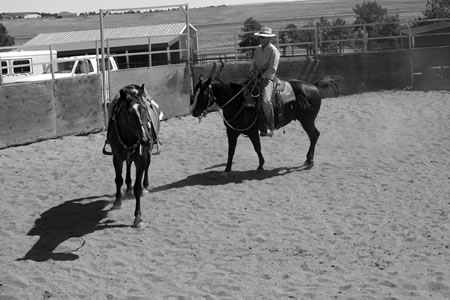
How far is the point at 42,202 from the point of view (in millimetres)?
9352

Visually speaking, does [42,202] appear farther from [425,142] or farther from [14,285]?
[425,142]

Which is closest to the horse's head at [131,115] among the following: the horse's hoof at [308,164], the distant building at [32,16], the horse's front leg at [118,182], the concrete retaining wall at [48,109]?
the horse's front leg at [118,182]

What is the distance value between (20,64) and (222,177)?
11594 millimetres

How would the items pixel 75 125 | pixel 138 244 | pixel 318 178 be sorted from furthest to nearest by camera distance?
1. pixel 75 125
2. pixel 318 178
3. pixel 138 244

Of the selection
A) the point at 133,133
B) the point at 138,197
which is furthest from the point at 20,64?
the point at 138,197

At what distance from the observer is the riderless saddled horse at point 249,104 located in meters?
10.3

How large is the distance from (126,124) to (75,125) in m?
5.42

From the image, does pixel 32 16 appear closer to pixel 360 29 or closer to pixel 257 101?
pixel 360 29

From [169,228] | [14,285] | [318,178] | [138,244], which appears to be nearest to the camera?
[14,285]

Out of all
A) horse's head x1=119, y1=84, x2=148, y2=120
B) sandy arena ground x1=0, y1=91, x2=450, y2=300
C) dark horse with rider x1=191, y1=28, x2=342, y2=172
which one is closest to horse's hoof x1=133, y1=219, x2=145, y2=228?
sandy arena ground x1=0, y1=91, x2=450, y2=300

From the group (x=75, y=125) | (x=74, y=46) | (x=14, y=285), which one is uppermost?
(x=74, y=46)

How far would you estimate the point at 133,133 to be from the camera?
8.36 meters

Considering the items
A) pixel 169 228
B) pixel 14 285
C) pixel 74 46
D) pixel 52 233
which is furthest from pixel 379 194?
pixel 74 46

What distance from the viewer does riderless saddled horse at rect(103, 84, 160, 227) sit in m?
8.17
